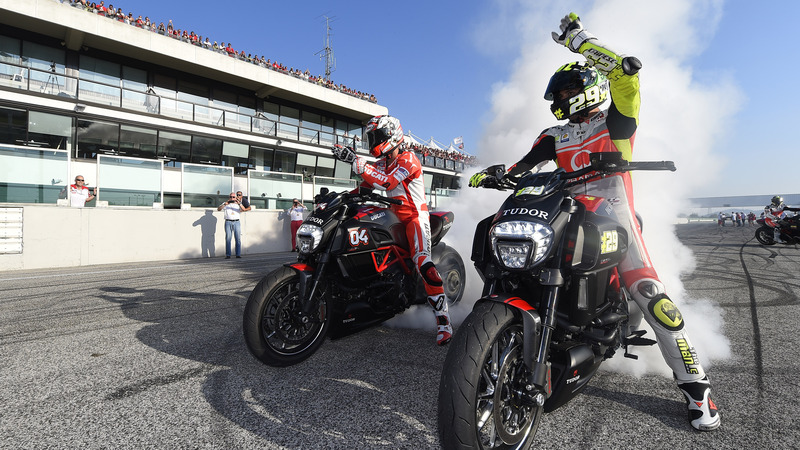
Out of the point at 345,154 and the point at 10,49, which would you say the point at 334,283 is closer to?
the point at 345,154

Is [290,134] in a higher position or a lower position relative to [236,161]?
higher

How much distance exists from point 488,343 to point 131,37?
24.0 meters

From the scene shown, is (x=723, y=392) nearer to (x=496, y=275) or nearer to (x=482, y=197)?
(x=496, y=275)

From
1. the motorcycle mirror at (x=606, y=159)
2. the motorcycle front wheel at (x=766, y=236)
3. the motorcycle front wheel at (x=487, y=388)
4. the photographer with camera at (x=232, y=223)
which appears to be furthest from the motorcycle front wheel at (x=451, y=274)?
the motorcycle front wheel at (x=766, y=236)

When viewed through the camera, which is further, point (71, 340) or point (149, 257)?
point (149, 257)

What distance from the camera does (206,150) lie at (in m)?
20.8

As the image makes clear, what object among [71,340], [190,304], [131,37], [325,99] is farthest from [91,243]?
[325,99]

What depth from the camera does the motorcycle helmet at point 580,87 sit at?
2469 millimetres

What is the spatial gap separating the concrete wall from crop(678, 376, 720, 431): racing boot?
1224 centimetres

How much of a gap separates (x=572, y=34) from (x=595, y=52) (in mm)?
243

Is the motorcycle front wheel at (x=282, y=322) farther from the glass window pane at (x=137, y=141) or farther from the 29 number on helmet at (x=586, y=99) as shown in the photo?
the glass window pane at (x=137, y=141)

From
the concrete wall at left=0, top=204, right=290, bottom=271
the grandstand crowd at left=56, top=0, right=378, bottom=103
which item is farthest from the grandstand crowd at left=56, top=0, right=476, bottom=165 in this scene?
the concrete wall at left=0, top=204, right=290, bottom=271

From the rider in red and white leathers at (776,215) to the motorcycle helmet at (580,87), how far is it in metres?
16.9

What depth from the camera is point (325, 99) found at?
27.5 m
